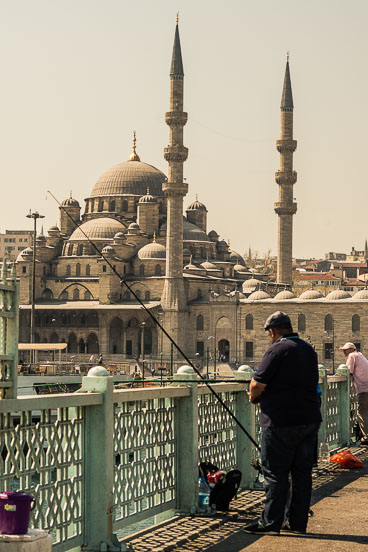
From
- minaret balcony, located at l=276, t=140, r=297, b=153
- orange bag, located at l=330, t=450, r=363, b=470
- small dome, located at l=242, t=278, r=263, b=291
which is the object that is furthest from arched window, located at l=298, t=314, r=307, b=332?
orange bag, located at l=330, t=450, r=363, b=470

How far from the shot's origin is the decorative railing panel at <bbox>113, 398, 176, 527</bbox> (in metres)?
5.04

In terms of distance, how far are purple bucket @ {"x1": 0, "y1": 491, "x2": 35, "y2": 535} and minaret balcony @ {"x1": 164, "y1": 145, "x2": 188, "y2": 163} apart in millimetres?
44908

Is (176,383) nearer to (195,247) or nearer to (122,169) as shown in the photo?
(195,247)

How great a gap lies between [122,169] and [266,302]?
18.4 metres

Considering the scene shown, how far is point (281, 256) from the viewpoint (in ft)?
173

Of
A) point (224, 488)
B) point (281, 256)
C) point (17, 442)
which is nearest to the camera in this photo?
point (17, 442)

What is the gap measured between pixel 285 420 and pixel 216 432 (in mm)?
1451

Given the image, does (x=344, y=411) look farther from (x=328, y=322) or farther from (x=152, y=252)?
(x=152, y=252)

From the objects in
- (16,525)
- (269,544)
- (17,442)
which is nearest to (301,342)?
(269,544)

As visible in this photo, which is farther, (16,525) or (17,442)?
(17,442)

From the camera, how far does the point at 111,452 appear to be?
4.79m

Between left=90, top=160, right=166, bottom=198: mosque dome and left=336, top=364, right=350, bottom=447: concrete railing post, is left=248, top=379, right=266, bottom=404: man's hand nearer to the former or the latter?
left=336, top=364, right=350, bottom=447: concrete railing post

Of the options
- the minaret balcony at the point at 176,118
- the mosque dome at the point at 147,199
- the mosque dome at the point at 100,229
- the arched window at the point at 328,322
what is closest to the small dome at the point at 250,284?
the arched window at the point at 328,322

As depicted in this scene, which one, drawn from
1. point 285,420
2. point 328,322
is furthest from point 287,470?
point 328,322
